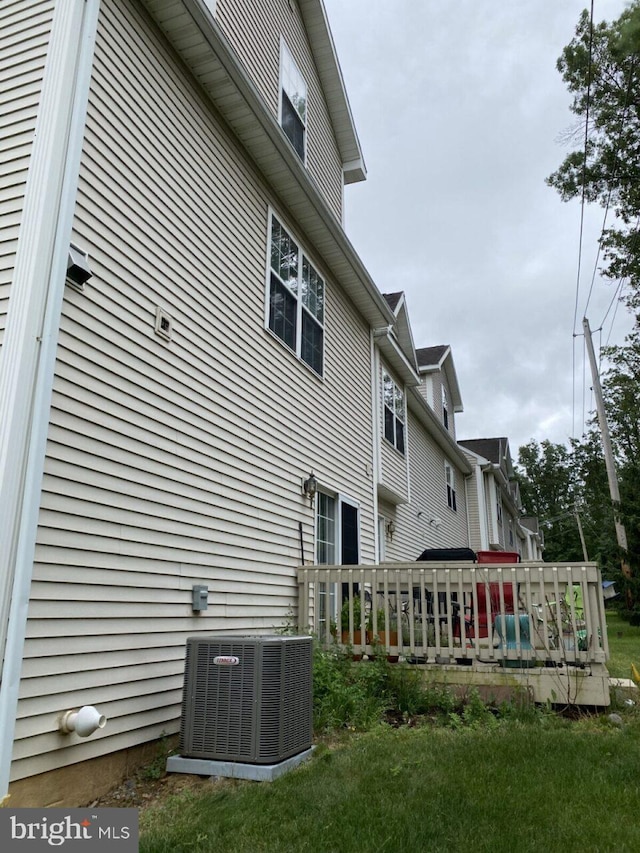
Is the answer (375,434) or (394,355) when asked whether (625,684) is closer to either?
(375,434)

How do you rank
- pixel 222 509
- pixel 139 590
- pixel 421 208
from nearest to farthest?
pixel 139 590 < pixel 222 509 < pixel 421 208

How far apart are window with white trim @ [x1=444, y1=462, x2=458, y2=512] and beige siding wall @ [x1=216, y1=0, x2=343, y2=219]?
34.0 ft

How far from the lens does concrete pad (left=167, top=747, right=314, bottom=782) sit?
3.74 metres

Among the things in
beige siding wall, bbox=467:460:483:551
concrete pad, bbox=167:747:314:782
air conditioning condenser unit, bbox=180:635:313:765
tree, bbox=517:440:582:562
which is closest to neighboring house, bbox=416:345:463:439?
beige siding wall, bbox=467:460:483:551

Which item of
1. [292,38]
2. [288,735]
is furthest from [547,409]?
[288,735]

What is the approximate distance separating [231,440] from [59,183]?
2664 mm

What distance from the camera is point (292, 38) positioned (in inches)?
348

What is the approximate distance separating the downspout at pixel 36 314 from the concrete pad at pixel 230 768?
115 centimetres

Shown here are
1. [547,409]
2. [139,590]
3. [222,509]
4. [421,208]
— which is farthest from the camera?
[547,409]

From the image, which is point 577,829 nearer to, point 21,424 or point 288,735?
point 288,735

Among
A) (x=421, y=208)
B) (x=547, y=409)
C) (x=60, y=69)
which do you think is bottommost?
(x=60, y=69)

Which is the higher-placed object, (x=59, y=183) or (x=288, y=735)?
(x=59, y=183)

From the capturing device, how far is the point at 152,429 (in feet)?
15.3

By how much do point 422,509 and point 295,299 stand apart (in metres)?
8.68
